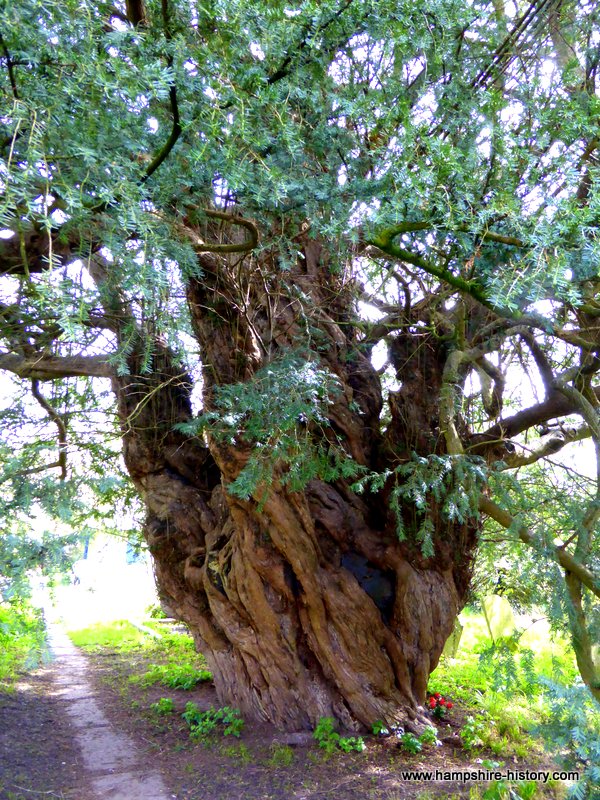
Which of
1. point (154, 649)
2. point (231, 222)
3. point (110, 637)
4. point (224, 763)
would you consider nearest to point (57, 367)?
point (231, 222)

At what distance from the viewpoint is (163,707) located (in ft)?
21.6

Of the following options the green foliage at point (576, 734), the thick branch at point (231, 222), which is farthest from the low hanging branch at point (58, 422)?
the green foliage at point (576, 734)

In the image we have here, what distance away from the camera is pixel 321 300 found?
5715mm

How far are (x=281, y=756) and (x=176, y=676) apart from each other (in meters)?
2.81

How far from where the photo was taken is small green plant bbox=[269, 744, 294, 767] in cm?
509

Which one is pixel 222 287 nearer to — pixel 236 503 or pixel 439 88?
pixel 236 503

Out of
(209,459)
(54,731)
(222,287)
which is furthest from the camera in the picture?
(209,459)

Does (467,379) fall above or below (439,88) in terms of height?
below

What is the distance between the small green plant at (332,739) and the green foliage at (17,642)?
2.46 meters

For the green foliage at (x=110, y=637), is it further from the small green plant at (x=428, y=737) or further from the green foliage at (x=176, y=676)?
the small green plant at (x=428, y=737)

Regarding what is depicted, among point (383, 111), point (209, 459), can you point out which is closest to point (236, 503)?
point (209, 459)

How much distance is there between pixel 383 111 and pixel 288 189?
693 millimetres

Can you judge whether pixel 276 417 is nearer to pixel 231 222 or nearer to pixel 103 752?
pixel 231 222

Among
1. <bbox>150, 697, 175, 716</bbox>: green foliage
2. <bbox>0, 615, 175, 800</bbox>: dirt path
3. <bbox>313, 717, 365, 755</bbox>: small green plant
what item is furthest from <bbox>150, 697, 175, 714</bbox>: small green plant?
<bbox>313, 717, 365, 755</bbox>: small green plant
